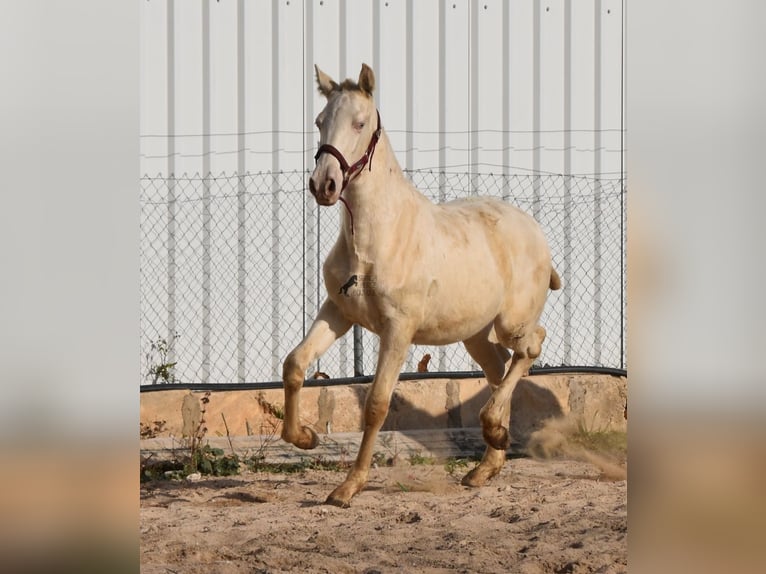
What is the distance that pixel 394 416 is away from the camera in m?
6.61

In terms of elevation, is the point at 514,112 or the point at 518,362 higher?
the point at 514,112

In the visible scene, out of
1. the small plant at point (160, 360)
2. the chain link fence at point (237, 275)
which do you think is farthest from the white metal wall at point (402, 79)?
the small plant at point (160, 360)

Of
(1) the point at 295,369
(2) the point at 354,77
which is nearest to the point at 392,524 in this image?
(1) the point at 295,369

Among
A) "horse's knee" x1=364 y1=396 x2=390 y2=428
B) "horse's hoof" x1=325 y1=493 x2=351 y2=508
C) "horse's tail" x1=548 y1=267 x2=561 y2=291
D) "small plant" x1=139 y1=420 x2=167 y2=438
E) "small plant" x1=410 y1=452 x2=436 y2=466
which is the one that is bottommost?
"small plant" x1=410 y1=452 x2=436 y2=466

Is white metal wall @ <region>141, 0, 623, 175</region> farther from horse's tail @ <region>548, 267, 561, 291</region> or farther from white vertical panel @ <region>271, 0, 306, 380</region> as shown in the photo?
horse's tail @ <region>548, 267, 561, 291</region>

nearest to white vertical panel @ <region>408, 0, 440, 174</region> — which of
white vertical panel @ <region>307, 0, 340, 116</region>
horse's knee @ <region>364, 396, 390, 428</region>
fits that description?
white vertical panel @ <region>307, 0, 340, 116</region>

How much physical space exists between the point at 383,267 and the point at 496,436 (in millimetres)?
1169

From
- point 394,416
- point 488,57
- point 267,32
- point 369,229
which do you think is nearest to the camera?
point 369,229

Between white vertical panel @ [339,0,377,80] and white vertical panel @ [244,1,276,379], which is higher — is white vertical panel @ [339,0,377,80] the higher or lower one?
the higher one

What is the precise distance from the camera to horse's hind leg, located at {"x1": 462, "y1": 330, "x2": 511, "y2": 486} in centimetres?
555
